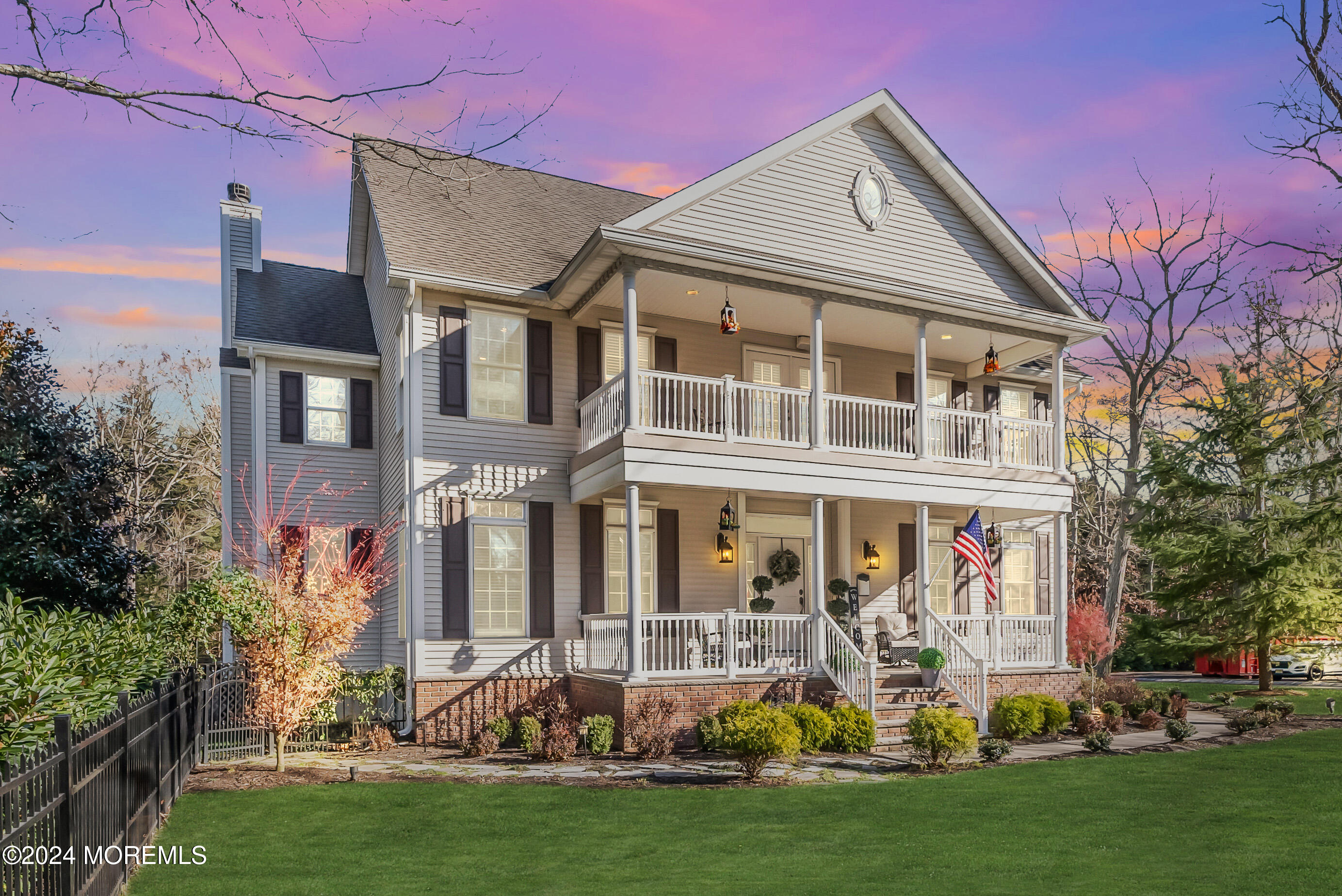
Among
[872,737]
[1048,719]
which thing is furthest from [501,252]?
[1048,719]

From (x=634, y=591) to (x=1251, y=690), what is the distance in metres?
18.8

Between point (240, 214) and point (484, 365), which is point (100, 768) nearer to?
point (484, 365)

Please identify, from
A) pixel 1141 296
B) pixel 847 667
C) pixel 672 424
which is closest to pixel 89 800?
pixel 847 667

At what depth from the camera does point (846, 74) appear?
1798cm

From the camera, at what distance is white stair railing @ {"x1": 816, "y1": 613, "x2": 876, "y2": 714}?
1411cm

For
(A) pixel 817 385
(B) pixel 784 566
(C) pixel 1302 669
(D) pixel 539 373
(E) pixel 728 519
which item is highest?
(D) pixel 539 373

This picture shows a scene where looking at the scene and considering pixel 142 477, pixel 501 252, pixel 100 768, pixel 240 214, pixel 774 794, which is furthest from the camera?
pixel 142 477

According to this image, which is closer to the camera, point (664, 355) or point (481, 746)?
point (481, 746)

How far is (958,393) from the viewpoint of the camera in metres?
20.0

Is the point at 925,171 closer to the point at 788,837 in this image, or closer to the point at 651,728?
the point at 651,728

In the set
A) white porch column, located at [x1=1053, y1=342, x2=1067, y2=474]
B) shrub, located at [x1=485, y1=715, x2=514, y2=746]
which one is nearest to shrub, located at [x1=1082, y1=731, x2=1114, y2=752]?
white porch column, located at [x1=1053, y1=342, x2=1067, y2=474]

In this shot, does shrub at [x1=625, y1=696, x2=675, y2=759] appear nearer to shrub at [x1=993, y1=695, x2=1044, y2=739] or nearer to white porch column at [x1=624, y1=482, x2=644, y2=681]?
white porch column at [x1=624, y1=482, x2=644, y2=681]

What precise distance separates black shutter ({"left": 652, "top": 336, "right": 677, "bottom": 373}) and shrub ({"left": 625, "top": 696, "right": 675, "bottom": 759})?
5.85 metres

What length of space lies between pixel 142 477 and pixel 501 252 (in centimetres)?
1974
